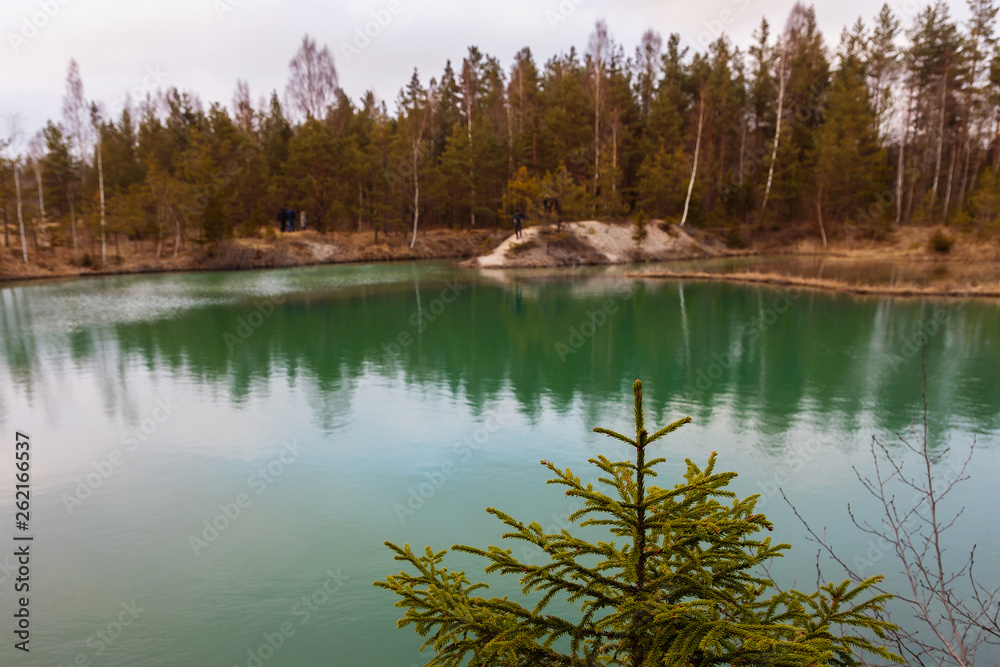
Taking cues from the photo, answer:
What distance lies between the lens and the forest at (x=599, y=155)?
43.3 m

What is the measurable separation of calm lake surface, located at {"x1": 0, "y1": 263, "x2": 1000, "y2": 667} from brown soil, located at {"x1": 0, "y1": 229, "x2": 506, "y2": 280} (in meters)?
22.3

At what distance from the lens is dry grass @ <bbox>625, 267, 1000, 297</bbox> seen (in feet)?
74.9

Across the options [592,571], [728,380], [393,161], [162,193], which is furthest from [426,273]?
[592,571]

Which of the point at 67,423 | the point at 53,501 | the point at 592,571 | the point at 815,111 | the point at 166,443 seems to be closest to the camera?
the point at 592,571

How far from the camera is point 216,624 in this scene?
17.3ft

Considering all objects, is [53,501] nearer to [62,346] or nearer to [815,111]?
[62,346]

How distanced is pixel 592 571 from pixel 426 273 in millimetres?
36193

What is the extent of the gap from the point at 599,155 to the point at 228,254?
98.5 feet

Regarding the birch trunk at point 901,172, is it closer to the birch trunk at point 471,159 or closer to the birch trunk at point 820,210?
the birch trunk at point 820,210

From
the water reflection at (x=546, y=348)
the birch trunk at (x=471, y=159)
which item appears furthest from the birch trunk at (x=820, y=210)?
the birch trunk at (x=471, y=159)

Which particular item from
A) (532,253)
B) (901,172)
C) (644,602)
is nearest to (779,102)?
(901,172)

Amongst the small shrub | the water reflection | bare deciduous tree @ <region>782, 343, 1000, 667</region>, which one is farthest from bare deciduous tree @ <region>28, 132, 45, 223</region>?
the small shrub

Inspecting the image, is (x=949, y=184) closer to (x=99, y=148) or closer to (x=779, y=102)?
(x=779, y=102)

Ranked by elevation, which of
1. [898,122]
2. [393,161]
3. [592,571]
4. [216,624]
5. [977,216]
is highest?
[898,122]
